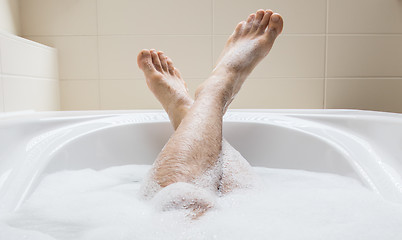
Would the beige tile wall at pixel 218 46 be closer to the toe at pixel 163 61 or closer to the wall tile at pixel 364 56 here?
the wall tile at pixel 364 56

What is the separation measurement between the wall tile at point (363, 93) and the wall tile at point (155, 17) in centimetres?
74

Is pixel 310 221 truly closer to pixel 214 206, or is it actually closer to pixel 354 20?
pixel 214 206

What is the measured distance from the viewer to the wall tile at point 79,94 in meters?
1.66

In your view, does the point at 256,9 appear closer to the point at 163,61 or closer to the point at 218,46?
the point at 218,46

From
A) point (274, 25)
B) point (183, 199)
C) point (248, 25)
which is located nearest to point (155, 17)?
point (248, 25)

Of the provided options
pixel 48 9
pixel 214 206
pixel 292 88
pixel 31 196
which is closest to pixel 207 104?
pixel 214 206

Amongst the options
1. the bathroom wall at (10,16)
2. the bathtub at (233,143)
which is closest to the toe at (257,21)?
the bathtub at (233,143)

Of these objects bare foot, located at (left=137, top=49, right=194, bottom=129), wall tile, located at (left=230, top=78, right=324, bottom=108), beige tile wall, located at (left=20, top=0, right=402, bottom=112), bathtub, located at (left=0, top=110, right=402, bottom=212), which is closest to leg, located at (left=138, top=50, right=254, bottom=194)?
bare foot, located at (left=137, top=49, right=194, bottom=129)

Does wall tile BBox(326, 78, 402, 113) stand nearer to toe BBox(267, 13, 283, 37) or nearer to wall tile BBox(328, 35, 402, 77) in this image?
wall tile BBox(328, 35, 402, 77)

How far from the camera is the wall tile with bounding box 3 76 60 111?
3.96 ft

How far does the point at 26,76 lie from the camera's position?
1.34 m

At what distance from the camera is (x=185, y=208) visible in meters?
0.50

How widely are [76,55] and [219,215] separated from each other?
1.42 metres

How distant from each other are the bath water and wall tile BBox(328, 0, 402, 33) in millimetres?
1171
